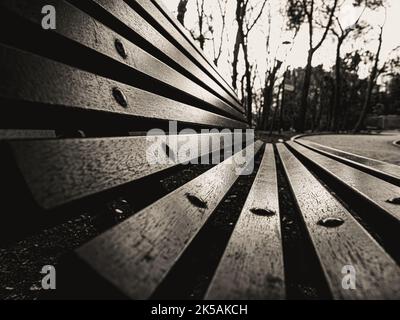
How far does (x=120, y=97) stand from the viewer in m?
0.77

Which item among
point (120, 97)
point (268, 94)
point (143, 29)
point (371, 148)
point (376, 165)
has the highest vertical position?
point (268, 94)

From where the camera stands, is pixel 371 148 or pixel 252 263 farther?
pixel 371 148

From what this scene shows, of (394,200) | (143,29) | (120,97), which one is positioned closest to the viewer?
(120,97)

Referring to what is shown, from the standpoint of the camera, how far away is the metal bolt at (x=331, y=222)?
758mm

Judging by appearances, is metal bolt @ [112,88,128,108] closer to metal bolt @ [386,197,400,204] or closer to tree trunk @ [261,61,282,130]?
metal bolt @ [386,197,400,204]

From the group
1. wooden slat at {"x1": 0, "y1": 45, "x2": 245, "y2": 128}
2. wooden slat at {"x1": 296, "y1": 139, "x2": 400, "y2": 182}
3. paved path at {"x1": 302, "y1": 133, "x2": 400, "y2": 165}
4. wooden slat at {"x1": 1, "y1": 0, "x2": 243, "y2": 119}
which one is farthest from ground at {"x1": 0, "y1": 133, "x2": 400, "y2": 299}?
paved path at {"x1": 302, "y1": 133, "x2": 400, "y2": 165}

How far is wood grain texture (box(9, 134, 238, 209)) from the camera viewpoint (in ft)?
1.45

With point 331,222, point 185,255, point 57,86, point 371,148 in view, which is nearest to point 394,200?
point 331,222

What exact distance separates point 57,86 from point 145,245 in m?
0.34

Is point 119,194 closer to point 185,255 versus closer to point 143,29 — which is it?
point 185,255

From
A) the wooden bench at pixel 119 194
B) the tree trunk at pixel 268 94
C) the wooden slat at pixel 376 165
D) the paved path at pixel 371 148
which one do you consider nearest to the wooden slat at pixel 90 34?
the wooden bench at pixel 119 194

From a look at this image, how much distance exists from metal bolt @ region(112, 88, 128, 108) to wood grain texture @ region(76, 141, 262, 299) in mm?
268
